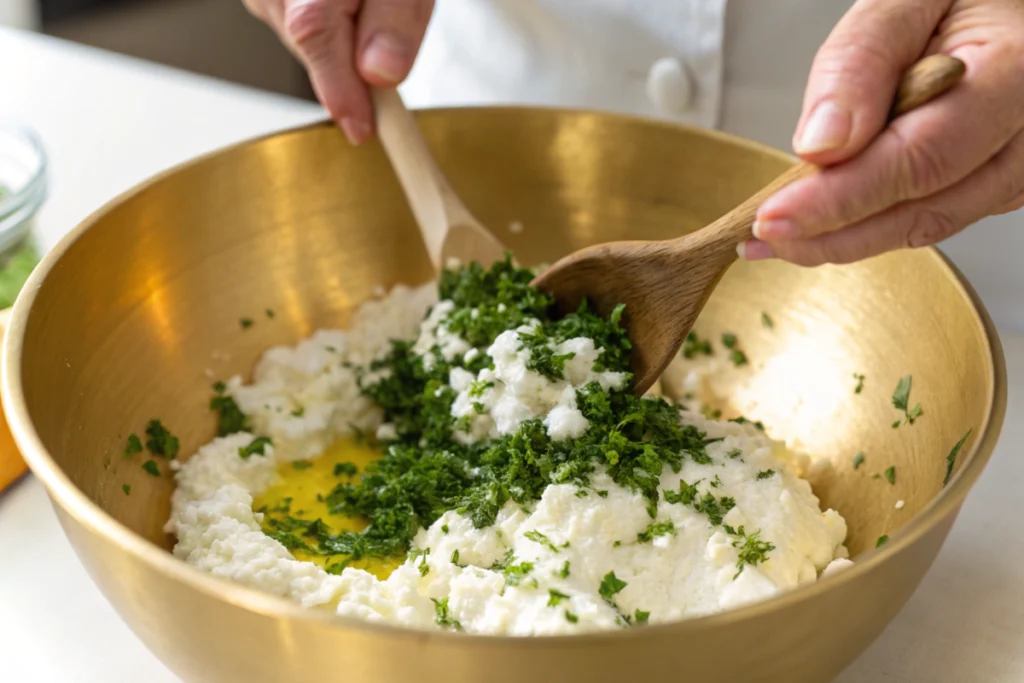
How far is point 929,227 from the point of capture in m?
0.91

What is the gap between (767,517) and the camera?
1.02m

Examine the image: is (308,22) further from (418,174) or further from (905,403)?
(905,403)

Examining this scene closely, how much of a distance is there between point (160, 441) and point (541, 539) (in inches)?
19.9

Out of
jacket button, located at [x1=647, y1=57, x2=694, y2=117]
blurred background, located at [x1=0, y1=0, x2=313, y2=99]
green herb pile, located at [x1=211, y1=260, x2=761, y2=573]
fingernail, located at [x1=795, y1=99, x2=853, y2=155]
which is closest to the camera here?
fingernail, located at [x1=795, y1=99, x2=853, y2=155]

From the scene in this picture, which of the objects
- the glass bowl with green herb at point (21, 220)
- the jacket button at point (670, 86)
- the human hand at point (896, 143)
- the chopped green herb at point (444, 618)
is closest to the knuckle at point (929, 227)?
the human hand at point (896, 143)

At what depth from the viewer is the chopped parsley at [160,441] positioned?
1192 millimetres

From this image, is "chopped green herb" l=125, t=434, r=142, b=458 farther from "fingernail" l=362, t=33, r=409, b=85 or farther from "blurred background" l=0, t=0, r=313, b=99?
"blurred background" l=0, t=0, r=313, b=99

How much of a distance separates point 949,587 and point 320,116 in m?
1.46

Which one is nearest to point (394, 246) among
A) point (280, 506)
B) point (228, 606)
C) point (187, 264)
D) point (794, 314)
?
point (187, 264)

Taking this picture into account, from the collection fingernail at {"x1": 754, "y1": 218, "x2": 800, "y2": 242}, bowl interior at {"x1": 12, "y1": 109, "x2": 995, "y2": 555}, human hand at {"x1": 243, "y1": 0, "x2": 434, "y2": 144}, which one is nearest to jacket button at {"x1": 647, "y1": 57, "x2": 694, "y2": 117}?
bowl interior at {"x1": 12, "y1": 109, "x2": 995, "y2": 555}

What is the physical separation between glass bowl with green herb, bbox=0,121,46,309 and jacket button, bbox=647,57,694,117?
917 mm

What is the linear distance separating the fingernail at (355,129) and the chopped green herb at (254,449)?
1.45ft

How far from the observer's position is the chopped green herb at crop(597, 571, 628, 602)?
0.95 m

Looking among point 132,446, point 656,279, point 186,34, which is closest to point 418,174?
point 656,279
